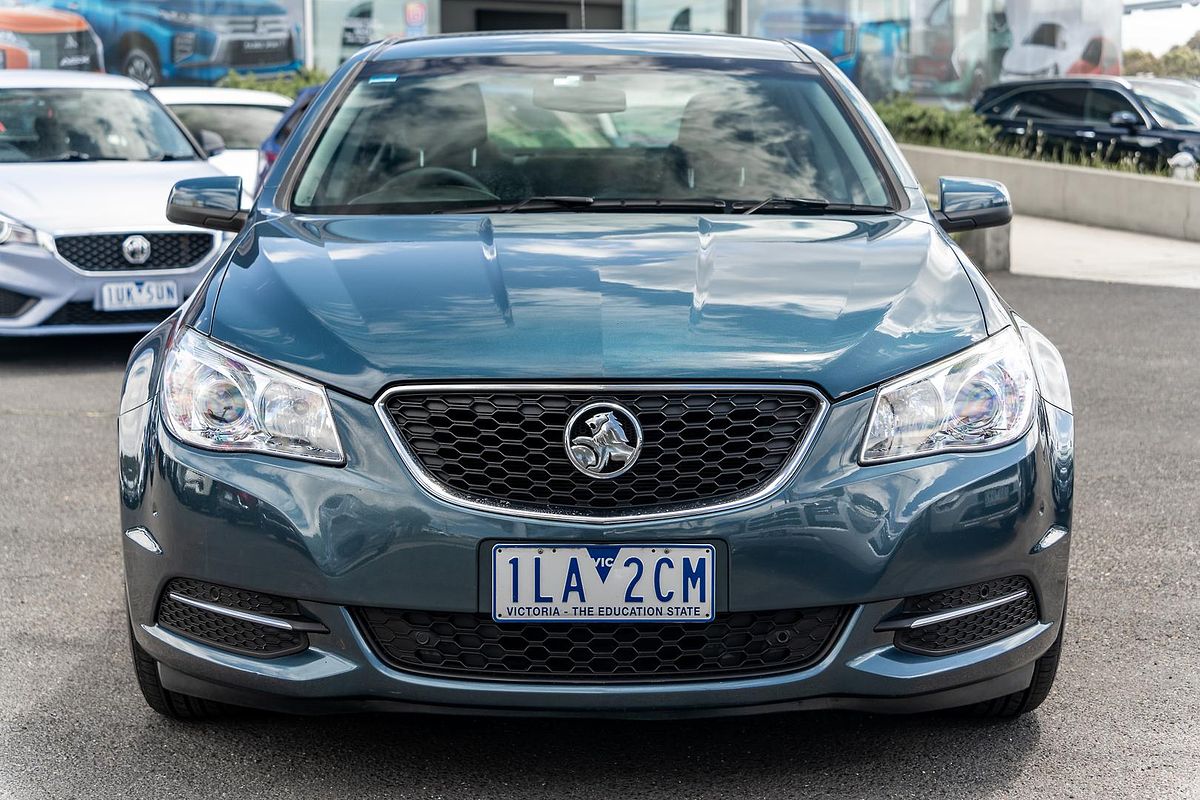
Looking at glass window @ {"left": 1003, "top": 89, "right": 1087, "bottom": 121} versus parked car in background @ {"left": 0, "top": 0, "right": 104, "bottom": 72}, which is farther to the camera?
parked car in background @ {"left": 0, "top": 0, "right": 104, "bottom": 72}

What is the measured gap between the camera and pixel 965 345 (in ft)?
9.89

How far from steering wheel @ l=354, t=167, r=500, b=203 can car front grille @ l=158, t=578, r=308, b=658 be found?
4.58ft

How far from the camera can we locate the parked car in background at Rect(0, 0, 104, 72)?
69.7 feet

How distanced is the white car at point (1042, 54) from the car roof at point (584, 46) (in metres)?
24.4

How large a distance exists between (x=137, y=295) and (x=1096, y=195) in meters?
10.7

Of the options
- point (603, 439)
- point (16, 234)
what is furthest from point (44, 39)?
point (603, 439)

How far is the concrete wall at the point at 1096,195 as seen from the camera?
14.4 meters

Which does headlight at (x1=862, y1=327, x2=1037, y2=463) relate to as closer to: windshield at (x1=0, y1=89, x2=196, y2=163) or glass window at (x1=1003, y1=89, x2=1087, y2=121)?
windshield at (x1=0, y1=89, x2=196, y2=163)

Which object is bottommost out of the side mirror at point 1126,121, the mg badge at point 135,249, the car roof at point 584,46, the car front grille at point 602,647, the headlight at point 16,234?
the car front grille at point 602,647

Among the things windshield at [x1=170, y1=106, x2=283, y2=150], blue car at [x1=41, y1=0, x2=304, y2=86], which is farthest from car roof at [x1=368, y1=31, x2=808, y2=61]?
blue car at [x1=41, y1=0, x2=304, y2=86]

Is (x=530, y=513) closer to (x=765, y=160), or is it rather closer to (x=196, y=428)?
(x=196, y=428)

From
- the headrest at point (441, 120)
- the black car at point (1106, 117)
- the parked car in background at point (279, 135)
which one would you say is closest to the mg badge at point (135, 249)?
the parked car in background at point (279, 135)

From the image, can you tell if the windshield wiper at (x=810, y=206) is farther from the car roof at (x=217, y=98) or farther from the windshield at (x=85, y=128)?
the car roof at (x=217, y=98)

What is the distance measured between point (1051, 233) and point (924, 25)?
13056 millimetres
